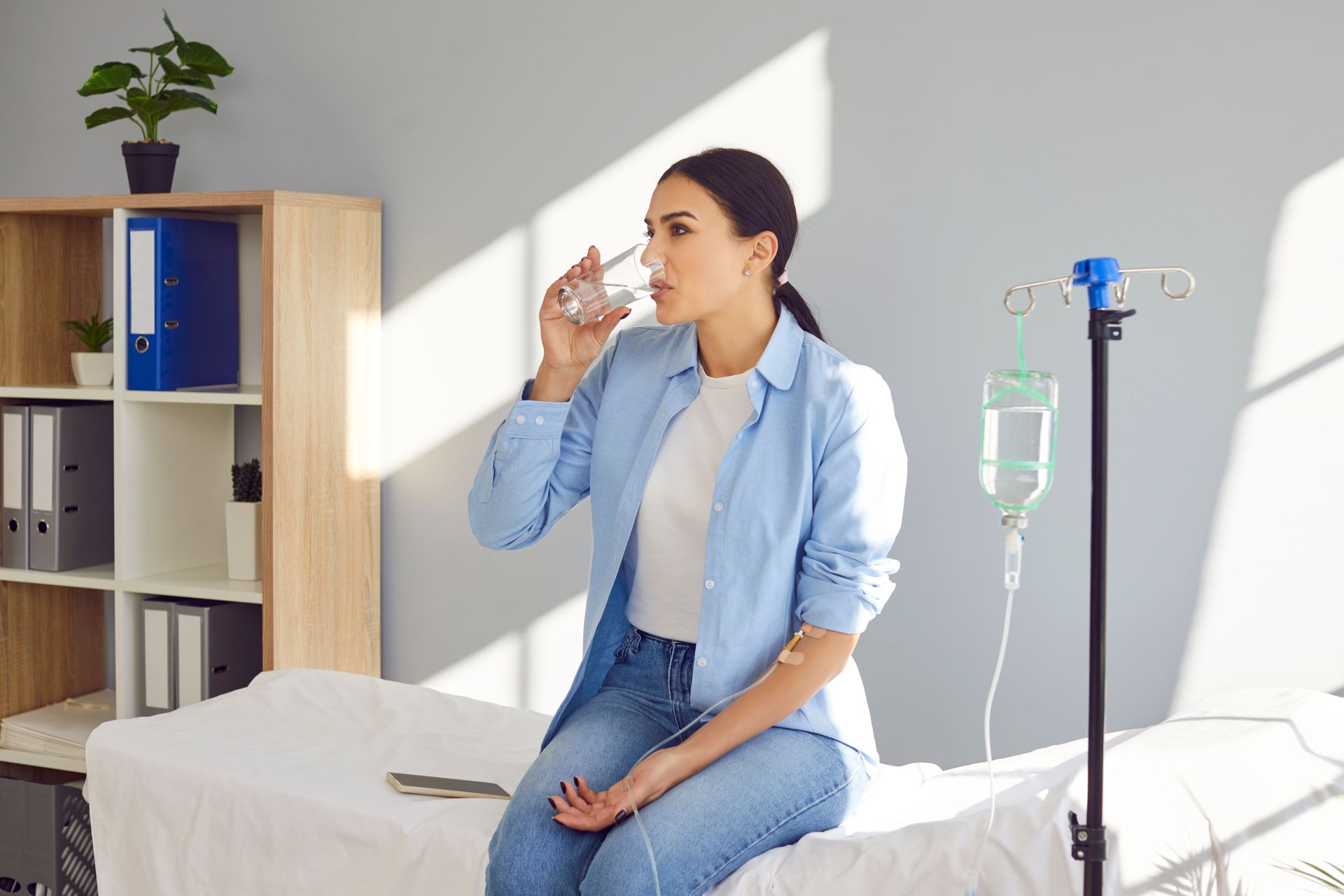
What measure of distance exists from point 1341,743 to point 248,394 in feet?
6.69

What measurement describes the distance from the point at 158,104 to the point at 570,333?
4.69 ft

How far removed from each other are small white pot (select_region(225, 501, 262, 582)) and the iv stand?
1918 mm

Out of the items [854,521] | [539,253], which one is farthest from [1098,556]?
[539,253]

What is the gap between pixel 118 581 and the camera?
8.45 feet

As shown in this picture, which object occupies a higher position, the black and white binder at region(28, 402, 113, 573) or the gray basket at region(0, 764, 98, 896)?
the black and white binder at region(28, 402, 113, 573)

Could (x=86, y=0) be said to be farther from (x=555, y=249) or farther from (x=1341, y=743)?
(x=1341, y=743)

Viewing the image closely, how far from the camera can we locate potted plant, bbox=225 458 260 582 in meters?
2.59

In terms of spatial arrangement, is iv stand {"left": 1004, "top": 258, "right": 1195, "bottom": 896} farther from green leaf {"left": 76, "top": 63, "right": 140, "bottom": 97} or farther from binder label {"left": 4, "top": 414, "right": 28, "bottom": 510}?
binder label {"left": 4, "top": 414, "right": 28, "bottom": 510}

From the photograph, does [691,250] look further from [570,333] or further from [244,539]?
[244,539]

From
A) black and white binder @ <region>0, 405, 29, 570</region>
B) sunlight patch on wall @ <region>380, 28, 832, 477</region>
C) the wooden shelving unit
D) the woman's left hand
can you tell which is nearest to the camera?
the woman's left hand

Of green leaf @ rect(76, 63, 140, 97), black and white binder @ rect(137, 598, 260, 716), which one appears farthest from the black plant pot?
black and white binder @ rect(137, 598, 260, 716)

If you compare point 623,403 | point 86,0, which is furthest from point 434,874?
point 86,0

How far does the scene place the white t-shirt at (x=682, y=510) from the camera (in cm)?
166

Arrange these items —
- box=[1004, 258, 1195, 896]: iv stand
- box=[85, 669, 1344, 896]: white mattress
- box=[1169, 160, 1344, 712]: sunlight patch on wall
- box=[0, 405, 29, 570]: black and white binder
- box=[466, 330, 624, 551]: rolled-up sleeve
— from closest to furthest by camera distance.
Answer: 1. box=[1004, 258, 1195, 896]: iv stand
2. box=[85, 669, 1344, 896]: white mattress
3. box=[466, 330, 624, 551]: rolled-up sleeve
4. box=[1169, 160, 1344, 712]: sunlight patch on wall
5. box=[0, 405, 29, 570]: black and white binder
